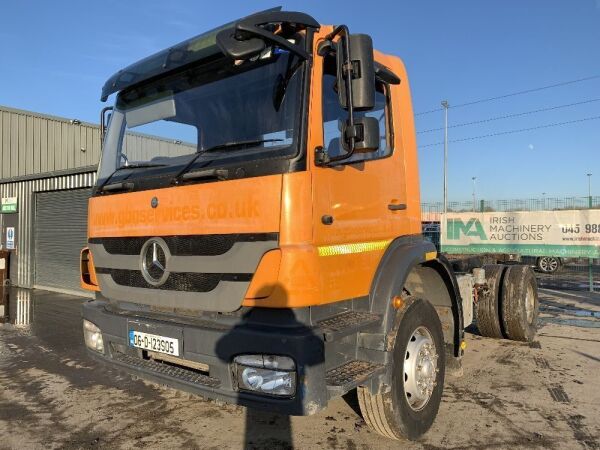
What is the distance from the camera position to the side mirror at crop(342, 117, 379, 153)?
2.81 meters

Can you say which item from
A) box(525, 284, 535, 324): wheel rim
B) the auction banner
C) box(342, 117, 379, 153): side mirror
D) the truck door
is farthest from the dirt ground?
the auction banner

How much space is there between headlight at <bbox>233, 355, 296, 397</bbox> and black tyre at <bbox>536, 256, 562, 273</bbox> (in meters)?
16.7

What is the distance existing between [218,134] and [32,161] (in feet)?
64.3

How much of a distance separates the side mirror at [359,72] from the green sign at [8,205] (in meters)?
15.3

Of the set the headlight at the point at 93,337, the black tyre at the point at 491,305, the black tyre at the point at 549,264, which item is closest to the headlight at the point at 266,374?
the headlight at the point at 93,337

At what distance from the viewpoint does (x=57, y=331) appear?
807cm

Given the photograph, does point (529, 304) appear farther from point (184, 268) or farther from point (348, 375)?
point (184, 268)

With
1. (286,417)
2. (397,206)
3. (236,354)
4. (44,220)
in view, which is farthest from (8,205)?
(236,354)

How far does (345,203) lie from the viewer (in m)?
3.14

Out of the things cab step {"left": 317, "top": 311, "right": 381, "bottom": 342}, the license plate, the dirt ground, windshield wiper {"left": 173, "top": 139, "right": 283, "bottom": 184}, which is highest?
windshield wiper {"left": 173, "top": 139, "right": 283, "bottom": 184}

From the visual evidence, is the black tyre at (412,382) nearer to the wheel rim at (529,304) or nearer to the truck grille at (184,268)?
the truck grille at (184,268)

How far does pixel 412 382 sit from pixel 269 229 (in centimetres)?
175

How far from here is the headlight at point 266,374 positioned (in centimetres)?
264

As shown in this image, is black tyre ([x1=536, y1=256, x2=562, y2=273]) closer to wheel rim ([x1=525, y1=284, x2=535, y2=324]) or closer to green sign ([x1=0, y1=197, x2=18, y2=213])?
wheel rim ([x1=525, y1=284, x2=535, y2=324])
